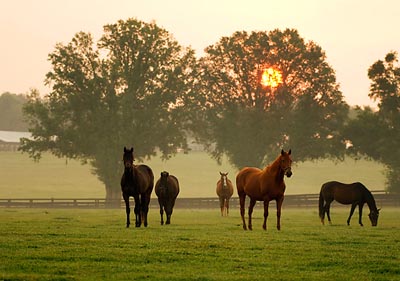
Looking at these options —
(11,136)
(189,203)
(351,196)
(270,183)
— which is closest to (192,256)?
(270,183)

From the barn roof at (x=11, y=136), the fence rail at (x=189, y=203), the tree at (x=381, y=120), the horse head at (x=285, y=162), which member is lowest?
the fence rail at (x=189, y=203)

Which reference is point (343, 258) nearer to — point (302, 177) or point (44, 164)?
point (302, 177)

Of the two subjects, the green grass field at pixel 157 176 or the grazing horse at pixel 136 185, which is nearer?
the grazing horse at pixel 136 185

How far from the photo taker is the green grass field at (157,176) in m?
93.6

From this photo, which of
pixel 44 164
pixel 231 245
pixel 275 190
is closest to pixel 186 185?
pixel 44 164

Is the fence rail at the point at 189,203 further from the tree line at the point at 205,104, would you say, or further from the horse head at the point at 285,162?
the horse head at the point at 285,162

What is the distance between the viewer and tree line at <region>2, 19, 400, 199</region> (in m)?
64.1

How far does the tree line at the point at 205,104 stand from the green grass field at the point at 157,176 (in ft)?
55.4

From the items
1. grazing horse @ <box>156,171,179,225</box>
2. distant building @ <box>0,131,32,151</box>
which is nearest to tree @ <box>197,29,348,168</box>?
grazing horse @ <box>156,171,179,225</box>

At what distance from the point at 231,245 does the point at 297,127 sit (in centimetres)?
4931

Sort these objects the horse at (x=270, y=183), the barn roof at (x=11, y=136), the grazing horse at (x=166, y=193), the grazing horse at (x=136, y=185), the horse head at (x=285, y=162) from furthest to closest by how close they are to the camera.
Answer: the barn roof at (x=11, y=136) < the grazing horse at (x=166, y=193) < the grazing horse at (x=136, y=185) < the horse at (x=270, y=183) < the horse head at (x=285, y=162)

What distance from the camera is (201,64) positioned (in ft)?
239

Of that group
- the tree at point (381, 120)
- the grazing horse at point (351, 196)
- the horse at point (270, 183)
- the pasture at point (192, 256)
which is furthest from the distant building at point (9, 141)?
the pasture at point (192, 256)

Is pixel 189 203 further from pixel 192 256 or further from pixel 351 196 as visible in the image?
pixel 192 256
